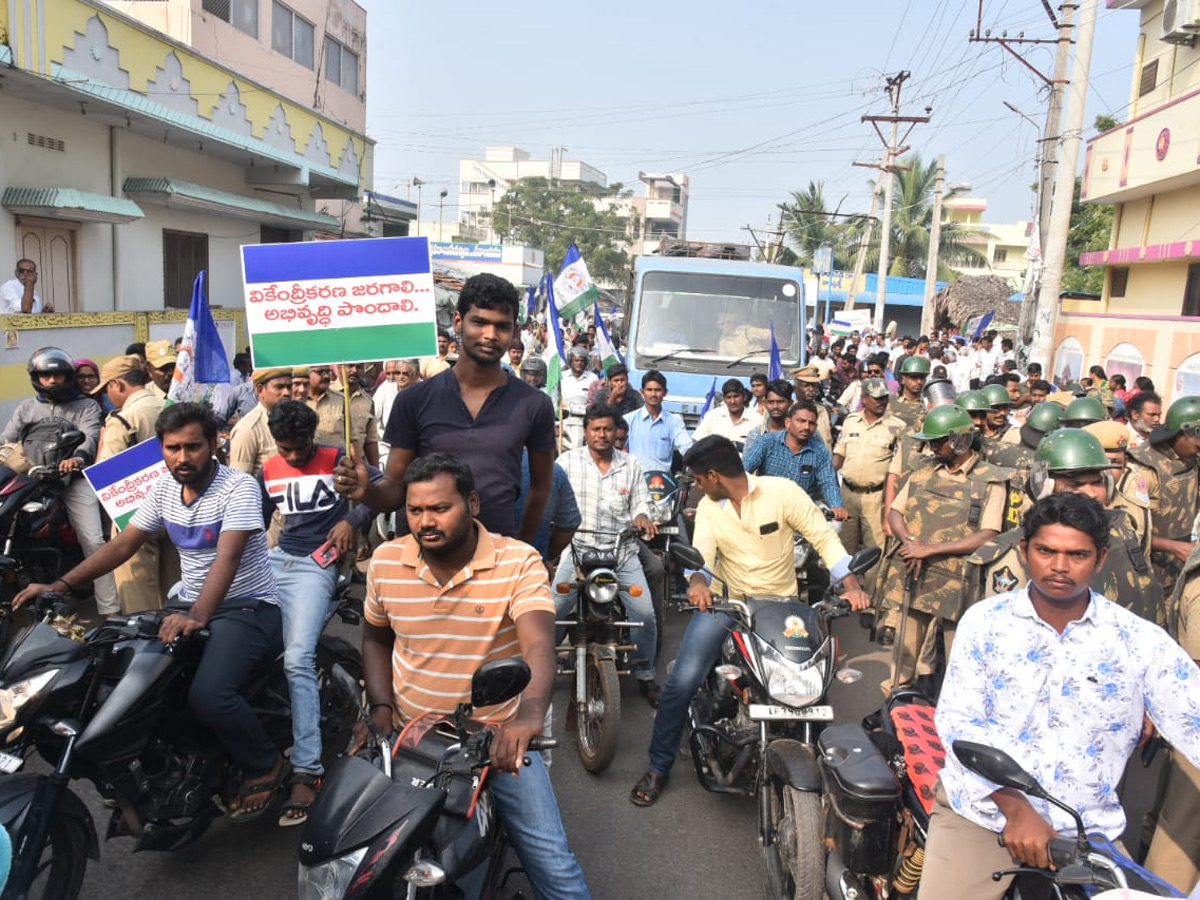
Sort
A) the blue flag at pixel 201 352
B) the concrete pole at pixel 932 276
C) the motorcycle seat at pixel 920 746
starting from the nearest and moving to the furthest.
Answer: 1. the motorcycle seat at pixel 920 746
2. the blue flag at pixel 201 352
3. the concrete pole at pixel 932 276

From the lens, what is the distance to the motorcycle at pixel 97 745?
2861 mm

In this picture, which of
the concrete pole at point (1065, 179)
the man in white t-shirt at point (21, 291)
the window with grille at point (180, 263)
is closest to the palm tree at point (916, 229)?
the concrete pole at point (1065, 179)

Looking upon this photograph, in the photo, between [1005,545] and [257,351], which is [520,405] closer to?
[257,351]

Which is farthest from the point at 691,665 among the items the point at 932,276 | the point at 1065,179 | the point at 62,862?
the point at 932,276

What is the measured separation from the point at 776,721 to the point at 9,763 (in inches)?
101

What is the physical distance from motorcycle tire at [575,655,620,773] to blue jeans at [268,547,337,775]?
1.30m

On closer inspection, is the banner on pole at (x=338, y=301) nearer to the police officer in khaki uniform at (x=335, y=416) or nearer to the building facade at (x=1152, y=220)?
the police officer in khaki uniform at (x=335, y=416)

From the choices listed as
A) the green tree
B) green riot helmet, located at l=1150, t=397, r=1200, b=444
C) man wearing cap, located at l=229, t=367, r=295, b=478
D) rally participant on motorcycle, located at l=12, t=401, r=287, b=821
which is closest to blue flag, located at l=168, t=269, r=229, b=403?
man wearing cap, located at l=229, t=367, r=295, b=478

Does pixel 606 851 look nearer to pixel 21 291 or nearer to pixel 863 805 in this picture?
pixel 863 805

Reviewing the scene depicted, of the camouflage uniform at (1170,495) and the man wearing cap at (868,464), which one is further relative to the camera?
the man wearing cap at (868,464)

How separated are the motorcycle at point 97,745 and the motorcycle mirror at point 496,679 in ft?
4.92

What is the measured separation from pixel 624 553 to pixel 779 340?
6455 mm

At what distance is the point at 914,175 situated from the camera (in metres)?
45.8

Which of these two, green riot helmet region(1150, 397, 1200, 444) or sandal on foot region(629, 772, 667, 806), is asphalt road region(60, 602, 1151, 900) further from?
green riot helmet region(1150, 397, 1200, 444)
